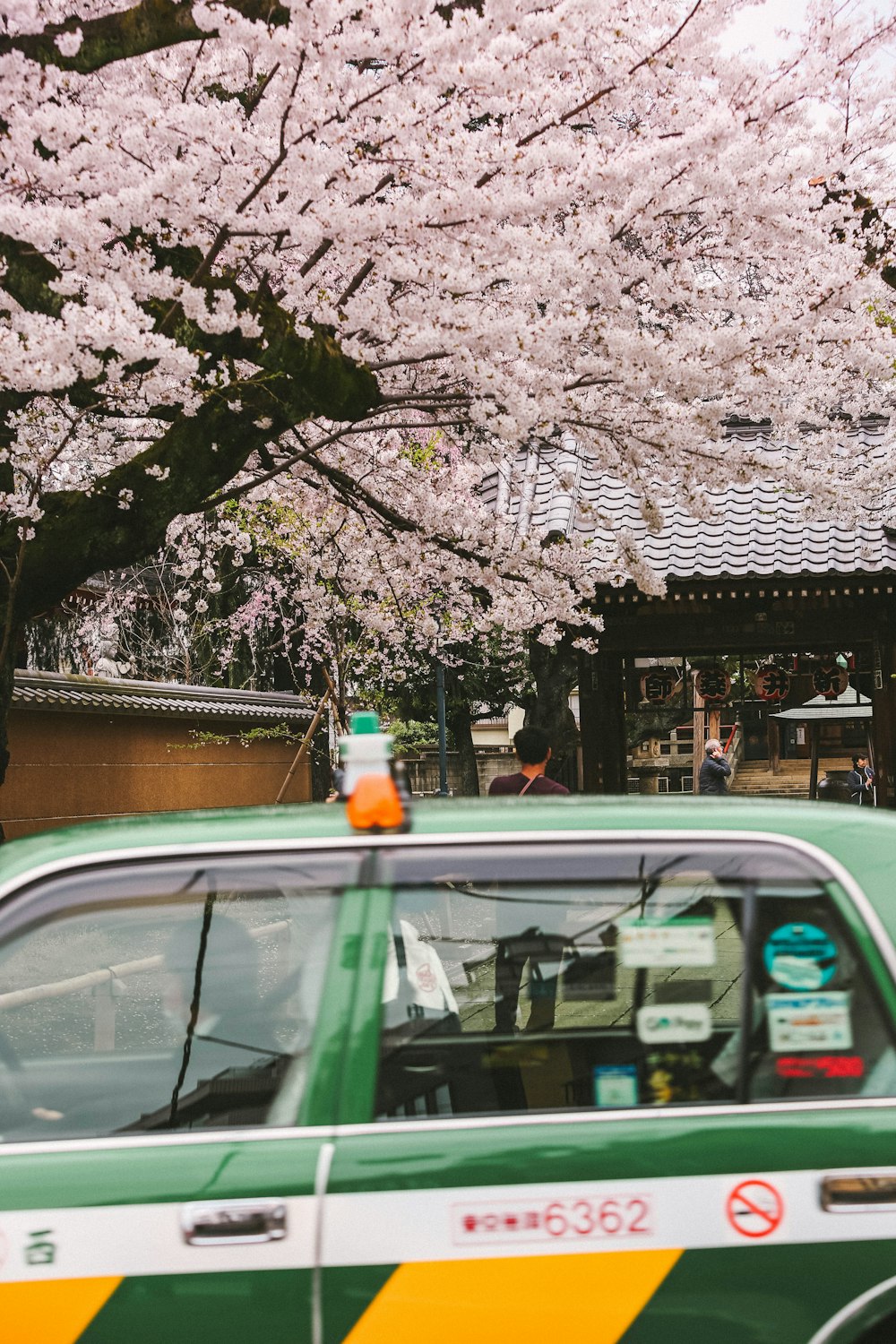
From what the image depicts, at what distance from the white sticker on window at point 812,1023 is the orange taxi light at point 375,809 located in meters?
→ 0.78

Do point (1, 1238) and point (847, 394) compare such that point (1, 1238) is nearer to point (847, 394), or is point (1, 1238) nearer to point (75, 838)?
point (75, 838)

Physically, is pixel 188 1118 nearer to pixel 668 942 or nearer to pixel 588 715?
pixel 668 942

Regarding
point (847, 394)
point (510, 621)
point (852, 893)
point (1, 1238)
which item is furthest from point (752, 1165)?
point (847, 394)

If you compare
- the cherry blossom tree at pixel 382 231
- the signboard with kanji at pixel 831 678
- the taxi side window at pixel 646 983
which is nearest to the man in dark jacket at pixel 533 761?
the cherry blossom tree at pixel 382 231

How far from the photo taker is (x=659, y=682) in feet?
54.1

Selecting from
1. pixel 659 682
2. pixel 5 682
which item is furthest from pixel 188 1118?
pixel 659 682

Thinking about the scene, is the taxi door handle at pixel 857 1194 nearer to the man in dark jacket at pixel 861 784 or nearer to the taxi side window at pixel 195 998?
the taxi side window at pixel 195 998

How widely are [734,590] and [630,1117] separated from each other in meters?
12.7

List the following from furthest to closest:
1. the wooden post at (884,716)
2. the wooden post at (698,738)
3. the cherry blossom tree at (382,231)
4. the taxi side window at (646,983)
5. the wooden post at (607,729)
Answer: the wooden post at (698,738)
the wooden post at (607,729)
the wooden post at (884,716)
the cherry blossom tree at (382,231)
the taxi side window at (646,983)

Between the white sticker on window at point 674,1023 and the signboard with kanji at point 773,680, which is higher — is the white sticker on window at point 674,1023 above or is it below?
below

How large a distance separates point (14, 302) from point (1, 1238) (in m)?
5.37

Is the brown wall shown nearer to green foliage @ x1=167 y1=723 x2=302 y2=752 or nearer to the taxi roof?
green foliage @ x1=167 y1=723 x2=302 y2=752

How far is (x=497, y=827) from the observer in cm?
234

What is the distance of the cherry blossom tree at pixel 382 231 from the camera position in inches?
260
